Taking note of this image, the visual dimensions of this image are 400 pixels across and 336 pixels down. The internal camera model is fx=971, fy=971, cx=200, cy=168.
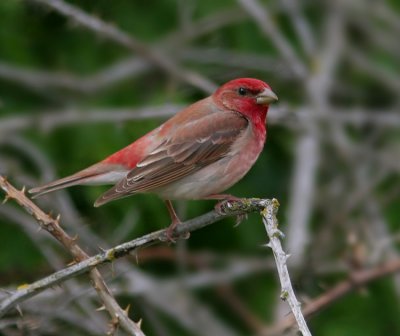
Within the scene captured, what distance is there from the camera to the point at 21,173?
24.7 ft

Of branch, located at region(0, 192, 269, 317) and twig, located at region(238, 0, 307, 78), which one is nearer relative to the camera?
branch, located at region(0, 192, 269, 317)

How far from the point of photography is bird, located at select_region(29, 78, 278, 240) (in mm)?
5617

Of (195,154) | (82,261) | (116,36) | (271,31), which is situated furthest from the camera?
(271,31)

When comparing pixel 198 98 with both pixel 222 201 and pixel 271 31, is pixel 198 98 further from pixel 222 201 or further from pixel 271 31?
pixel 222 201

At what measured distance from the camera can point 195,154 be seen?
5852mm

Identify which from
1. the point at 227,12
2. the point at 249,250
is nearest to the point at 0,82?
the point at 227,12

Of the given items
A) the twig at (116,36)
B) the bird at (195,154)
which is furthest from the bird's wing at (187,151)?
the twig at (116,36)

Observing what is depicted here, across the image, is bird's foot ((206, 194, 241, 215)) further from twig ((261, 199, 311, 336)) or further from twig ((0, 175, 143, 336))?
twig ((0, 175, 143, 336))

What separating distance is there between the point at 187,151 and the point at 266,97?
0.59 metres

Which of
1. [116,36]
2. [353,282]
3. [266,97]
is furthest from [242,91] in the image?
[353,282]

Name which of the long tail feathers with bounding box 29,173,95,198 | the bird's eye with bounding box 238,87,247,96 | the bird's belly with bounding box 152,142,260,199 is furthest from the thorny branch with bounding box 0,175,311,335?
the bird's eye with bounding box 238,87,247,96

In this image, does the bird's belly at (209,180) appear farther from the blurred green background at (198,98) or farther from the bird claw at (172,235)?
the blurred green background at (198,98)

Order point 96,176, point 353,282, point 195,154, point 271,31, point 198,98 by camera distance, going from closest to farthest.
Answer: point 96,176 → point 195,154 → point 353,282 → point 271,31 → point 198,98

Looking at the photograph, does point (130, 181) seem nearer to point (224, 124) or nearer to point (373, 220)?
point (224, 124)
